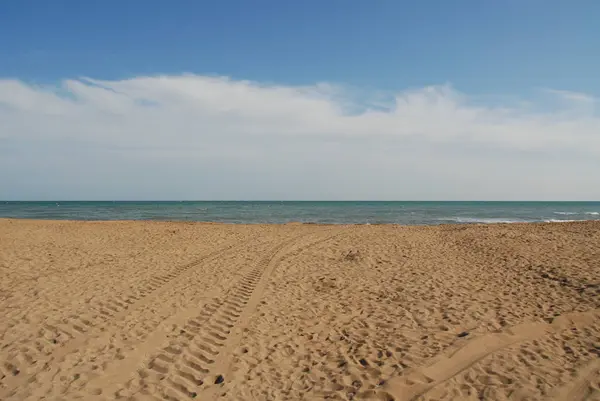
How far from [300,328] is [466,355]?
2591mm

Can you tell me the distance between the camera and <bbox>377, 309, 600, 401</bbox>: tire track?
444cm

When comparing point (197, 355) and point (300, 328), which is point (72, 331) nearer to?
point (197, 355)

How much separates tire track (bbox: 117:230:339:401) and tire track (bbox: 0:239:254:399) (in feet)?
4.32

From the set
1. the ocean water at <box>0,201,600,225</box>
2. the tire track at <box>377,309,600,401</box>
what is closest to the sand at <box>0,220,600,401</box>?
the tire track at <box>377,309,600,401</box>

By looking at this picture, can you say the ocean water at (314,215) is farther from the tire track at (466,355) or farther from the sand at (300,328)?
the tire track at (466,355)

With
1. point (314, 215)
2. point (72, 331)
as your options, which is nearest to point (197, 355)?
point (72, 331)

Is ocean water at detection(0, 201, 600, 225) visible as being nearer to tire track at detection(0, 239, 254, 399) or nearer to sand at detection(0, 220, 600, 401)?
sand at detection(0, 220, 600, 401)

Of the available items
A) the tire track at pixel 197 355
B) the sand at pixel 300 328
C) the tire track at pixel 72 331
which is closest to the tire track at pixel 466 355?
the sand at pixel 300 328

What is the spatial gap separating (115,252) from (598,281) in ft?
48.5

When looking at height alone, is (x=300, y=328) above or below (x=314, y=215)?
below

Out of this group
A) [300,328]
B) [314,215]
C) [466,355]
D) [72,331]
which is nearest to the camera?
[466,355]

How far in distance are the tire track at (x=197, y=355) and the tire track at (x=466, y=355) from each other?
2.20 meters

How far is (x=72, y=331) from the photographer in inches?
239

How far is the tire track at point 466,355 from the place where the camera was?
4.44m
